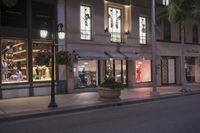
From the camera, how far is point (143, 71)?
2950cm

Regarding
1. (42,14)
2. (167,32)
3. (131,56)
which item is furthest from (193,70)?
(42,14)

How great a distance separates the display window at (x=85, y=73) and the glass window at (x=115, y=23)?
2.80 meters

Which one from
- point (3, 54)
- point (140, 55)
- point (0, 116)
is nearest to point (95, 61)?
point (140, 55)

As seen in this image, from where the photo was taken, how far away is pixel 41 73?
2178 cm

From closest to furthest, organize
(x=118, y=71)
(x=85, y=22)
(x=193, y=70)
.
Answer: (x=85, y=22)
(x=118, y=71)
(x=193, y=70)

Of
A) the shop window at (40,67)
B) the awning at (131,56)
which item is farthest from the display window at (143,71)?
the shop window at (40,67)

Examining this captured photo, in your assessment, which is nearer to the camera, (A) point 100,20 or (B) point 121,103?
(B) point 121,103

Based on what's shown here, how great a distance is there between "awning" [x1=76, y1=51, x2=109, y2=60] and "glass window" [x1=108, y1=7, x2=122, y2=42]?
2379mm

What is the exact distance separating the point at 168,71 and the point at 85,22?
1112 cm

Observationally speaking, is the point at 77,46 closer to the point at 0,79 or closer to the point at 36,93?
the point at 36,93

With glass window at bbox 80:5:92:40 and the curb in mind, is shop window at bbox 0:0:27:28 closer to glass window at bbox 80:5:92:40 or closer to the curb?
glass window at bbox 80:5:92:40

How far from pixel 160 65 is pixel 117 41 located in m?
6.05

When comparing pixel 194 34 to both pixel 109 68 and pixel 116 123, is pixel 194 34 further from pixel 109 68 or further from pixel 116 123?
pixel 116 123

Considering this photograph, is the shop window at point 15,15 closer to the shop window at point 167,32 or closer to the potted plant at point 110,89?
the potted plant at point 110,89
